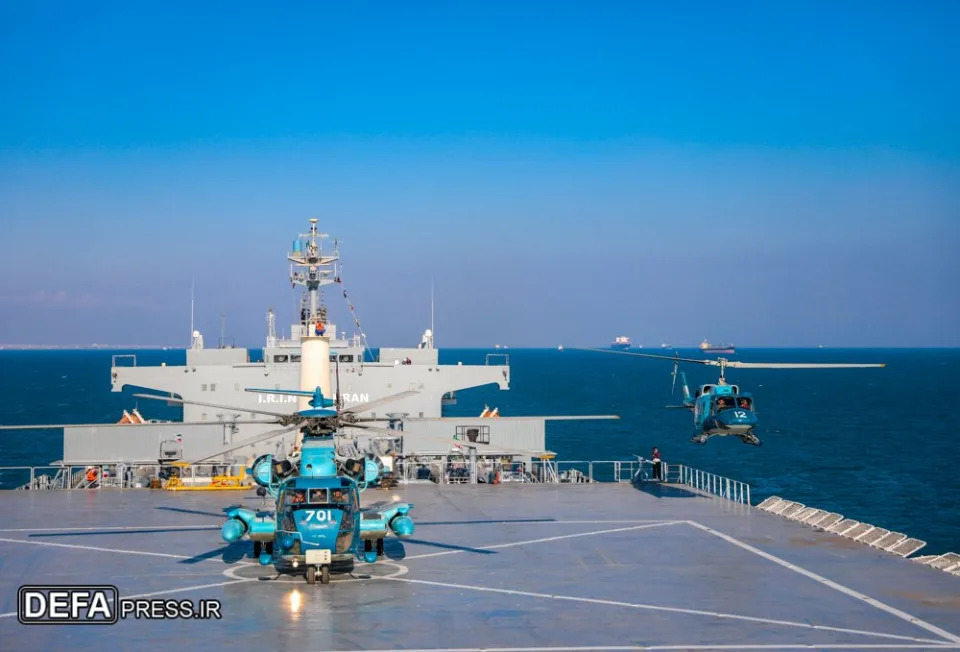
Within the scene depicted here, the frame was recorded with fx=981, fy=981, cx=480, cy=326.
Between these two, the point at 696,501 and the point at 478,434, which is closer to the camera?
the point at 696,501

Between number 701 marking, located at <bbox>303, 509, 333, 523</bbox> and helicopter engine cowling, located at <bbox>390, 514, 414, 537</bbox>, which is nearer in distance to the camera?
number 701 marking, located at <bbox>303, 509, 333, 523</bbox>

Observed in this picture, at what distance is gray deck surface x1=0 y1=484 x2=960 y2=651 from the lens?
1731 centimetres

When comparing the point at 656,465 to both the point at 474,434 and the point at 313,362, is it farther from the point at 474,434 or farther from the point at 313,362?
the point at 313,362

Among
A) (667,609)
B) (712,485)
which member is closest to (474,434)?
(712,485)

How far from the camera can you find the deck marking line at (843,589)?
17.6 meters

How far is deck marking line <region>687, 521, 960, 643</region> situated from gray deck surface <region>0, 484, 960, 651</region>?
0.22 feet

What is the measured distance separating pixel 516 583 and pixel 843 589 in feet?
22.8

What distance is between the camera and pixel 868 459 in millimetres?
70188

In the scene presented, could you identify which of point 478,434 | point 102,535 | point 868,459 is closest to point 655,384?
point 868,459

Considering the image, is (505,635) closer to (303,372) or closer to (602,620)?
(602,620)

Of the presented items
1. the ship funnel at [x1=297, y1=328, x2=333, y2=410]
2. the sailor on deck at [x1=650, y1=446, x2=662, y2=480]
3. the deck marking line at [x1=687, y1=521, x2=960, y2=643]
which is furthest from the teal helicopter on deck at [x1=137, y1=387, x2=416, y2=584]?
the sailor on deck at [x1=650, y1=446, x2=662, y2=480]

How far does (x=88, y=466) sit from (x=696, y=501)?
2301 cm

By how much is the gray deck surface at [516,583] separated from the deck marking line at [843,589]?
0.07m

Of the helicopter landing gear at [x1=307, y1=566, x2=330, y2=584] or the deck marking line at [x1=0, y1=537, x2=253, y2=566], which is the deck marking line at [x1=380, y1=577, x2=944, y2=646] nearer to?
the helicopter landing gear at [x1=307, y1=566, x2=330, y2=584]
